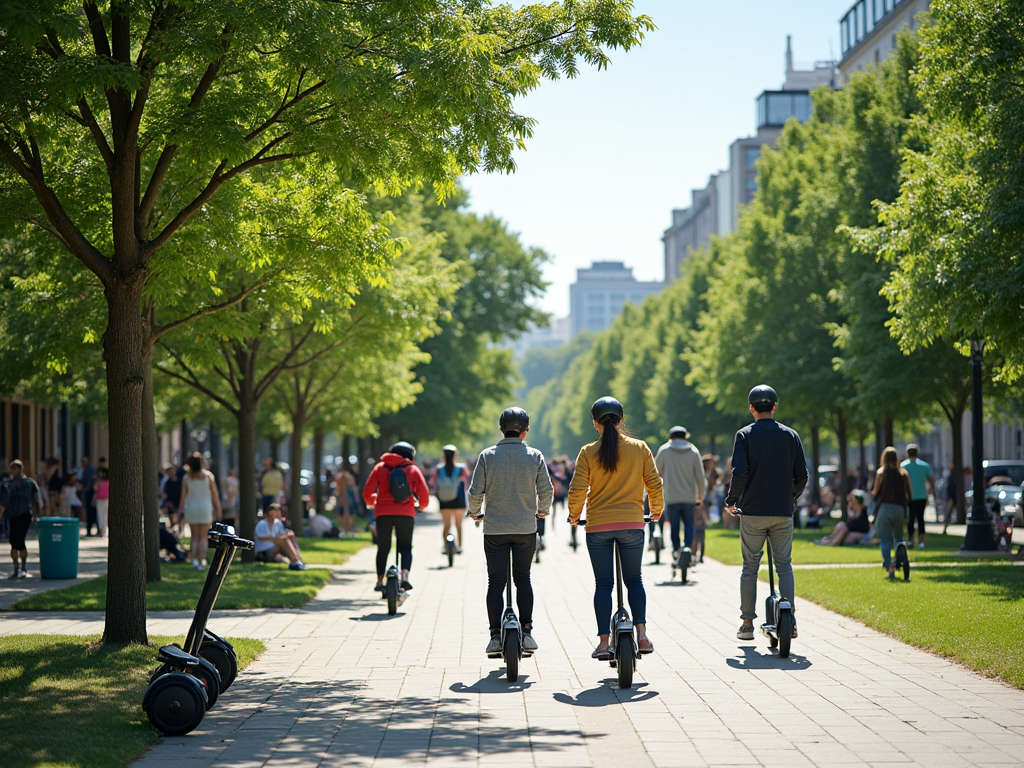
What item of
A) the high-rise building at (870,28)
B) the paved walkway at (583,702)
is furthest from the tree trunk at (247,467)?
the high-rise building at (870,28)

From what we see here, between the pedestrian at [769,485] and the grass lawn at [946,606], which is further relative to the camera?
the pedestrian at [769,485]

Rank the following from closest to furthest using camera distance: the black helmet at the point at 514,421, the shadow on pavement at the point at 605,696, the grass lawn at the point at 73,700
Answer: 1. the grass lawn at the point at 73,700
2. the shadow on pavement at the point at 605,696
3. the black helmet at the point at 514,421

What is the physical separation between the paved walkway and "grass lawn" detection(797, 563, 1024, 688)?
0.92 ft

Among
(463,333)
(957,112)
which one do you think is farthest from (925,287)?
(463,333)

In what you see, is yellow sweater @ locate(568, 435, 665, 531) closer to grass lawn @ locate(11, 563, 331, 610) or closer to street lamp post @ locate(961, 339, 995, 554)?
grass lawn @ locate(11, 563, 331, 610)

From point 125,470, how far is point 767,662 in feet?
17.3

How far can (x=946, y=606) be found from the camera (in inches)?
506

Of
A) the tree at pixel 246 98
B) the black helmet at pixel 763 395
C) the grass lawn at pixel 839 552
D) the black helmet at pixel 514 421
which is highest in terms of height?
the tree at pixel 246 98

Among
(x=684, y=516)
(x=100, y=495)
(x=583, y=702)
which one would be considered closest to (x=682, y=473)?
(x=684, y=516)

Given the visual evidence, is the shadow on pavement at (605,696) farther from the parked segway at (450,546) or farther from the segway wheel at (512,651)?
the parked segway at (450,546)

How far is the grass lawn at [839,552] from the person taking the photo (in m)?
20.8

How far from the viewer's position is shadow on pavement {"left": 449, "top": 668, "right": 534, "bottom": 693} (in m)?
8.85

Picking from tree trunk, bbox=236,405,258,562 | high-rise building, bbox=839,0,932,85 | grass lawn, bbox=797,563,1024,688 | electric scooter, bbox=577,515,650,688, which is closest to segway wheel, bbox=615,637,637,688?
electric scooter, bbox=577,515,650,688

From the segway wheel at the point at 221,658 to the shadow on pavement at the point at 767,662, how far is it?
12.1 feet
